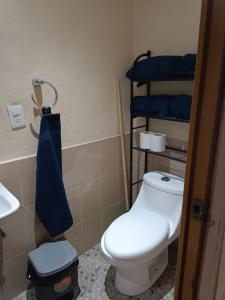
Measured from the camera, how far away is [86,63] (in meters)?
1.54

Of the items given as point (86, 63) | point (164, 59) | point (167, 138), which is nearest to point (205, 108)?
point (164, 59)

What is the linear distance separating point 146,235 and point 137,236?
0.06 m

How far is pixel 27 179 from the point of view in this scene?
54.8 inches

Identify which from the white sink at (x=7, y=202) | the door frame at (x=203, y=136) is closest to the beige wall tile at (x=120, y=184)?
the white sink at (x=7, y=202)

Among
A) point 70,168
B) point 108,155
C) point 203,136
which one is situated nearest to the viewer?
point 203,136

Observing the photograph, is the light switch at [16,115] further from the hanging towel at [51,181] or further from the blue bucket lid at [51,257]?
the blue bucket lid at [51,257]

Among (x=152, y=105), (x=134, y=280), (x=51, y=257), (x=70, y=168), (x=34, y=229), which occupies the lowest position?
(x=134, y=280)

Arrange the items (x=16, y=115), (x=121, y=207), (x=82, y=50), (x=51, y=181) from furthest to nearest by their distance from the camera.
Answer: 1. (x=121, y=207)
2. (x=82, y=50)
3. (x=51, y=181)
4. (x=16, y=115)

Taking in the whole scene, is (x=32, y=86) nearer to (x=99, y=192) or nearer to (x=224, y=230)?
(x=99, y=192)

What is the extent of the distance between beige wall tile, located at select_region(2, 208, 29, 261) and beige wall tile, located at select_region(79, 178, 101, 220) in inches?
18.1

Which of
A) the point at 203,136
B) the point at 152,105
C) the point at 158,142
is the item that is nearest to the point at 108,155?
the point at 158,142

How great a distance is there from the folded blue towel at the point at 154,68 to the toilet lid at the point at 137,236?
0.98 meters

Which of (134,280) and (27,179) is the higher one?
(27,179)

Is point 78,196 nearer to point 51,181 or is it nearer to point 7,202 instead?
point 51,181
